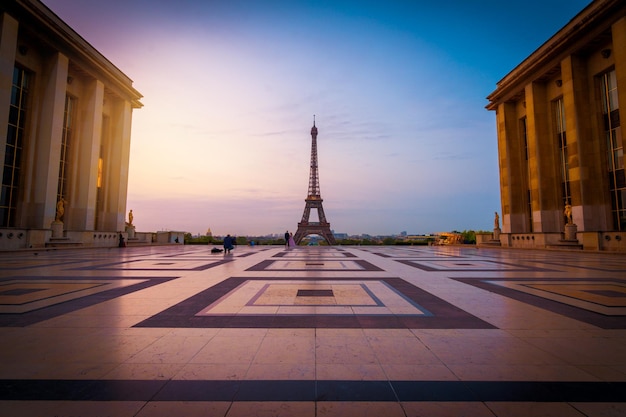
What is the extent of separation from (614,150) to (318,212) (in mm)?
50112

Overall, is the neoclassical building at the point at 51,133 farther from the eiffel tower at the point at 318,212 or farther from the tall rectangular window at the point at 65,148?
the eiffel tower at the point at 318,212

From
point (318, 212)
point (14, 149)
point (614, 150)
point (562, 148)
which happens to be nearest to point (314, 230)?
point (318, 212)

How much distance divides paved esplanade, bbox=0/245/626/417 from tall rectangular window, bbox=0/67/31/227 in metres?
24.9

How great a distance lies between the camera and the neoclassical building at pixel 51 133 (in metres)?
23.0

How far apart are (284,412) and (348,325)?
7.81ft

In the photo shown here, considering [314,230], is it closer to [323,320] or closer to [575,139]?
[575,139]

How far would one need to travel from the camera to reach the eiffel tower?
62.3 meters

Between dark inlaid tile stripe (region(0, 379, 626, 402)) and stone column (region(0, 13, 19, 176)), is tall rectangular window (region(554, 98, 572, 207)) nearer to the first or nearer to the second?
dark inlaid tile stripe (region(0, 379, 626, 402))

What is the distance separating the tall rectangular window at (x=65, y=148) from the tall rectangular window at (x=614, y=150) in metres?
46.9

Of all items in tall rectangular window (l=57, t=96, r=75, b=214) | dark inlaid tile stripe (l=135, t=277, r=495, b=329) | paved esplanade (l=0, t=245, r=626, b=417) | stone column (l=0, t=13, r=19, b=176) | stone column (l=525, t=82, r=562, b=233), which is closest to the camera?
paved esplanade (l=0, t=245, r=626, b=417)

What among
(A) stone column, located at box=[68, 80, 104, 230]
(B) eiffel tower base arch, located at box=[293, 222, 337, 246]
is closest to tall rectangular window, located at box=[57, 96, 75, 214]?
(A) stone column, located at box=[68, 80, 104, 230]

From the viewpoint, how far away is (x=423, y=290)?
24.0 feet

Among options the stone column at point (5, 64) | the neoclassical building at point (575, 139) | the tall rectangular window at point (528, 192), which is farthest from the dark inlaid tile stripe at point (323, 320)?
the tall rectangular window at point (528, 192)

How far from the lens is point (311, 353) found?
139 inches
